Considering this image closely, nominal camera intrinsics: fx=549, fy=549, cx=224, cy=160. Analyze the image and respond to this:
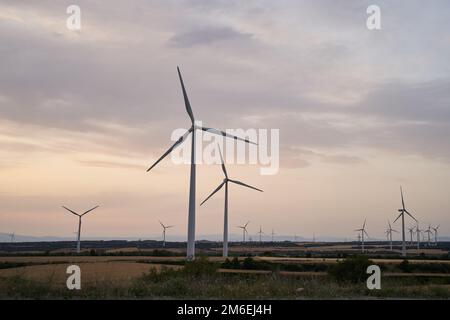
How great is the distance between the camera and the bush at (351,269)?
1673 inches

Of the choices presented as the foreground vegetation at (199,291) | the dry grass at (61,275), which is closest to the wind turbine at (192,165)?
the dry grass at (61,275)

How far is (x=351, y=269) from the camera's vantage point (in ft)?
145

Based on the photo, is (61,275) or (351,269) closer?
(61,275)

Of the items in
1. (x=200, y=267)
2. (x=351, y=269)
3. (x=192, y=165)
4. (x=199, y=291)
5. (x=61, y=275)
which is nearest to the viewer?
(x=199, y=291)

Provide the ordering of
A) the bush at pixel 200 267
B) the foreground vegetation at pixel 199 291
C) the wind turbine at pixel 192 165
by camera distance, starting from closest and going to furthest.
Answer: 1. the foreground vegetation at pixel 199 291
2. the bush at pixel 200 267
3. the wind turbine at pixel 192 165

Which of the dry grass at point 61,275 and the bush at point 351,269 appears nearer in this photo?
the dry grass at point 61,275

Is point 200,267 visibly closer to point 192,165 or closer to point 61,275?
point 61,275

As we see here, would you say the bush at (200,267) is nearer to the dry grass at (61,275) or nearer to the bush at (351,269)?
the dry grass at (61,275)

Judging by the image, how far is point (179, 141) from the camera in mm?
60375

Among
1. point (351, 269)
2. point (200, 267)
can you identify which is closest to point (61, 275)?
point (200, 267)

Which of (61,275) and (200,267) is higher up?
(200,267)
